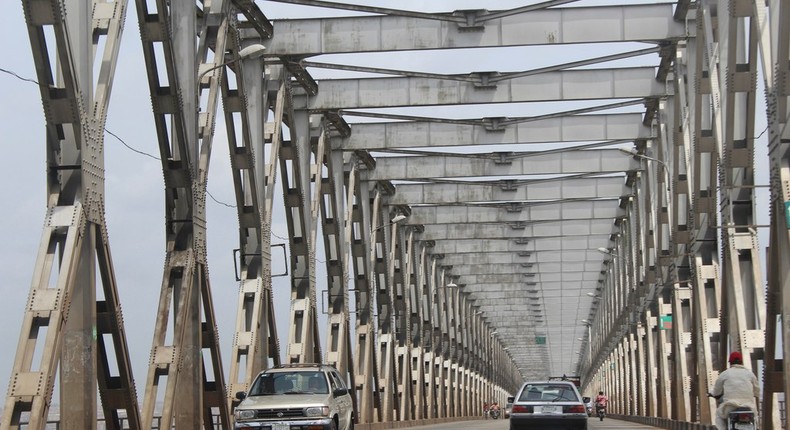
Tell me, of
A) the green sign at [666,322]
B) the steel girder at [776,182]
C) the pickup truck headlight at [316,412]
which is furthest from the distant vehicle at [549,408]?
the green sign at [666,322]

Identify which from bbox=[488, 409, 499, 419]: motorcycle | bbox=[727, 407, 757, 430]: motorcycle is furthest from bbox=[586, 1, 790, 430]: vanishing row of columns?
bbox=[488, 409, 499, 419]: motorcycle

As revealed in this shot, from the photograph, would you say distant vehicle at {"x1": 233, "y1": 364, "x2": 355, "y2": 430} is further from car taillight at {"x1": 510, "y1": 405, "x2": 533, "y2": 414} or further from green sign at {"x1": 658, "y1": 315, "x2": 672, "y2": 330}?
green sign at {"x1": 658, "y1": 315, "x2": 672, "y2": 330}

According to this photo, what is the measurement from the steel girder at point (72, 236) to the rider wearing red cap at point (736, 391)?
888 cm

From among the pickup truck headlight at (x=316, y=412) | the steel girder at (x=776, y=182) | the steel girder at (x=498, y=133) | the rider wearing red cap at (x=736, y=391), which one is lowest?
the pickup truck headlight at (x=316, y=412)

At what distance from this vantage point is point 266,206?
101 ft

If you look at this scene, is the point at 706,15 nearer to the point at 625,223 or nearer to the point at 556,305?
the point at 625,223

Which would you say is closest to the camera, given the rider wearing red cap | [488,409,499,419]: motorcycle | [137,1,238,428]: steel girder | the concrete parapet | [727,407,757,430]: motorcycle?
[727,407,757,430]: motorcycle

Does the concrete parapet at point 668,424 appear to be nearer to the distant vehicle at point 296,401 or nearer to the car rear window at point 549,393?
the car rear window at point 549,393

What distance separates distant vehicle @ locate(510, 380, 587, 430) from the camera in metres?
23.6

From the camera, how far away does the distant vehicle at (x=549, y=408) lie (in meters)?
23.6

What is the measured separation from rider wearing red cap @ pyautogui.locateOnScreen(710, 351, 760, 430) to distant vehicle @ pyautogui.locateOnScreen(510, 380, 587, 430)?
7.74m

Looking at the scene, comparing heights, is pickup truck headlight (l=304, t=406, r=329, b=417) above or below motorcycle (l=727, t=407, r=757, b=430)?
above

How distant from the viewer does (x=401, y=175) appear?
46.8m

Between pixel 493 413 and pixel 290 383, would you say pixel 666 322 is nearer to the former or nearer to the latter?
pixel 290 383
